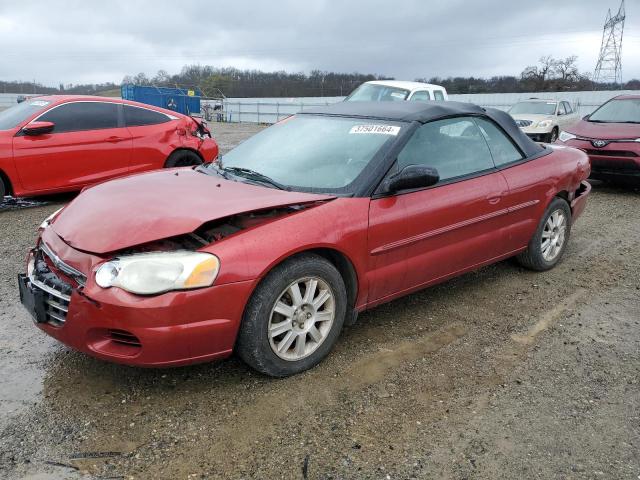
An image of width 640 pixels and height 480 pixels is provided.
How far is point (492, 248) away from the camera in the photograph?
165 inches

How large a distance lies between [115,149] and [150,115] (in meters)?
A: 0.84

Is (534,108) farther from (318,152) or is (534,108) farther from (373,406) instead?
(373,406)

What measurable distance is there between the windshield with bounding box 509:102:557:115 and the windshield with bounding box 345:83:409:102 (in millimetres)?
8131

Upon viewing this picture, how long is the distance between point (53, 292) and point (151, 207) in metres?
0.66

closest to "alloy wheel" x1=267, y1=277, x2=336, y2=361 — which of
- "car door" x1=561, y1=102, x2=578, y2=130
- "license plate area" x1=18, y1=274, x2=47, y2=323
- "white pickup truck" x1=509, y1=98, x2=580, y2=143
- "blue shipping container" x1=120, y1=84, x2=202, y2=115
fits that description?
"license plate area" x1=18, y1=274, x2=47, y2=323

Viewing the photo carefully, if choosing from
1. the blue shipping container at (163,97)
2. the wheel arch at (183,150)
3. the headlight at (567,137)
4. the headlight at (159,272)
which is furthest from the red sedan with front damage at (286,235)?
the blue shipping container at (163,97)

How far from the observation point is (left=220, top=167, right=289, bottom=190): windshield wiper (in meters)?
3.44

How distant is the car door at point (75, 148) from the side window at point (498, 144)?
509 cm

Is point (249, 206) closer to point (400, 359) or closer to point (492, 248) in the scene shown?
point (400, 359)

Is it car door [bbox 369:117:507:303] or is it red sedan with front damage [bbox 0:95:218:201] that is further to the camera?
red sedan with front damage [bbox 0:95:218:201]

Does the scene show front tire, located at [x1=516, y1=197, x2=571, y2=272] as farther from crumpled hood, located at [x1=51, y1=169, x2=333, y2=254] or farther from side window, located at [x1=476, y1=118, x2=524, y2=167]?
crumpled hood, located at [x1=51, y1=169, x2=333, y2=254]

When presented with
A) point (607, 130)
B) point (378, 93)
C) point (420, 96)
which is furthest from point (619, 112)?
point (378, 93)

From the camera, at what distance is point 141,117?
7.88 m

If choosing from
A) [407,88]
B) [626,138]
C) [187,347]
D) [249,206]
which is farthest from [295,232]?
[407,88]
